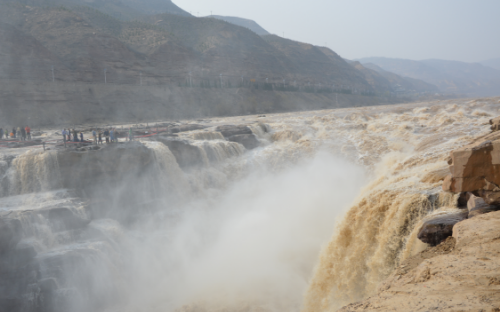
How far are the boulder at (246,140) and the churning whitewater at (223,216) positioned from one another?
3.09 ft

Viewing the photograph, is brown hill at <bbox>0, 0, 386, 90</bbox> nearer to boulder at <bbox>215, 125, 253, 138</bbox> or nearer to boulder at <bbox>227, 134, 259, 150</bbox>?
boulder at <bbox>215, 125, 253, 138</bbox>

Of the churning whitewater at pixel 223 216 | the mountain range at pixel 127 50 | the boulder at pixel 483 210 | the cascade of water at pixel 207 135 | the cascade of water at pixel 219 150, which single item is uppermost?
the mountain range at pixel 127 50

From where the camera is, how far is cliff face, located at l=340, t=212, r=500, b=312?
15.1 feet

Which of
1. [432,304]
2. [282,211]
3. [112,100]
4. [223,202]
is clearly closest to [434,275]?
[432,304]

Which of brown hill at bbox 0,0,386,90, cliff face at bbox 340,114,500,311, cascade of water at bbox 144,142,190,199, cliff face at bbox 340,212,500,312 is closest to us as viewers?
cliff face at bbox 340,212,500,312

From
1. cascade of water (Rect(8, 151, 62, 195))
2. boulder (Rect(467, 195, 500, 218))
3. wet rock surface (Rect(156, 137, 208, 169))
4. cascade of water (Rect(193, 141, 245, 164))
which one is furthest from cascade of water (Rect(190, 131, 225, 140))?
boulder (Rect(467, 195, 500, 218))

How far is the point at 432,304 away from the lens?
4.67 m

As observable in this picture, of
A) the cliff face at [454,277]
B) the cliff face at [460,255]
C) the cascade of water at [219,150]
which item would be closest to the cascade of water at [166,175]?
the cascade of water at [219,150]

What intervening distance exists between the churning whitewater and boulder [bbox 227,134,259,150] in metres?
0.94

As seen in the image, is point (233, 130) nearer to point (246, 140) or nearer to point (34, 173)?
point (246, 140)

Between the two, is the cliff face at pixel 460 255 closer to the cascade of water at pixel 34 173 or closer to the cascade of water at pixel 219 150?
the cascade of water at pixel 34 173

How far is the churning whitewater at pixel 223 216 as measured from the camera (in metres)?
9.21

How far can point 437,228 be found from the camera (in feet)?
23.3

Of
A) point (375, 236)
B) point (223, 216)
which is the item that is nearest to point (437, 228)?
point (375, 236)
